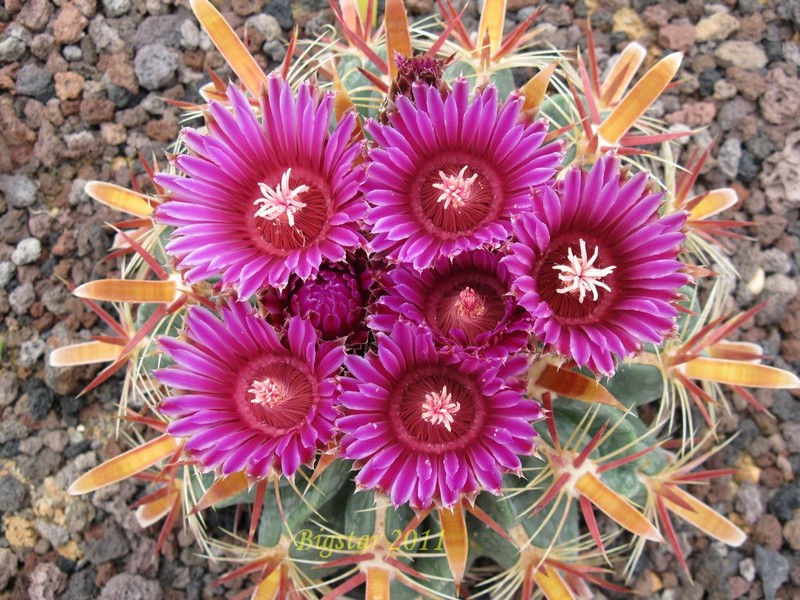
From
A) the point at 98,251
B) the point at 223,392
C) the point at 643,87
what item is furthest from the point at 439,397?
the point at 98,251

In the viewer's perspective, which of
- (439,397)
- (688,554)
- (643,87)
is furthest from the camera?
(688,554)

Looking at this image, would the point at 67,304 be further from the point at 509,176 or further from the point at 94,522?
the point at 509,176

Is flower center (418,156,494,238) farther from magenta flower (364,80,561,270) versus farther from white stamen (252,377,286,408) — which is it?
white stamen (252,377,286,408)

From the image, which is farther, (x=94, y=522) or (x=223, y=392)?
(x=94, y=522)

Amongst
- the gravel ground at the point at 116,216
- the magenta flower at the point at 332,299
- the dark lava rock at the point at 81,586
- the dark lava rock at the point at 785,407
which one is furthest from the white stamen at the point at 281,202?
the dark lava rock at the point at 785,407

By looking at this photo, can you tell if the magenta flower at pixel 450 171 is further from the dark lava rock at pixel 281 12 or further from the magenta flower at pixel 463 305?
the dark lava rock at pixel 281 12

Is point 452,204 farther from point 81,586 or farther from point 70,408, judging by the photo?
point 81,586
